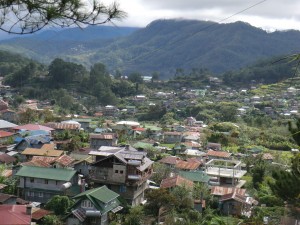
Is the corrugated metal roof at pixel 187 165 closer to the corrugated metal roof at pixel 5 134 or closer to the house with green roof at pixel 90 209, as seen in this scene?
the house with green roof at pixel 90 209

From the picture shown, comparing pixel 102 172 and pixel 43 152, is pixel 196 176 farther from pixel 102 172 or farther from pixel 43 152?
pixel 43 152

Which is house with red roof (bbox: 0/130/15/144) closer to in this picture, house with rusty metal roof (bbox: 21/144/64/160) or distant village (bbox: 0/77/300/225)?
distant village (bbox: 0/77/300/225)

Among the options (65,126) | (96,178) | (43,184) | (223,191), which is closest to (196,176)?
(223,191)

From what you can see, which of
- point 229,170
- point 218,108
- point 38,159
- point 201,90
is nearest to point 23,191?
point 38,159

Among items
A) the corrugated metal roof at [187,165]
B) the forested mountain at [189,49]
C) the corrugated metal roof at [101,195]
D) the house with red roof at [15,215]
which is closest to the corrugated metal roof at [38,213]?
the corrugated metal roof at [101,195]

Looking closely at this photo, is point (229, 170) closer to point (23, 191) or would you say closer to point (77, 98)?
point (23, 191)

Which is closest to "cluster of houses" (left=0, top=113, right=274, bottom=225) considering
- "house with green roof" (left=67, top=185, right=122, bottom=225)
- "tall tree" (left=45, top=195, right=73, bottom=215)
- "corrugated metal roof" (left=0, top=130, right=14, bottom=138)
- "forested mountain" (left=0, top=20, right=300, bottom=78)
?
"house with green roof" (left=67, top=185, right=122, bottom=225)
